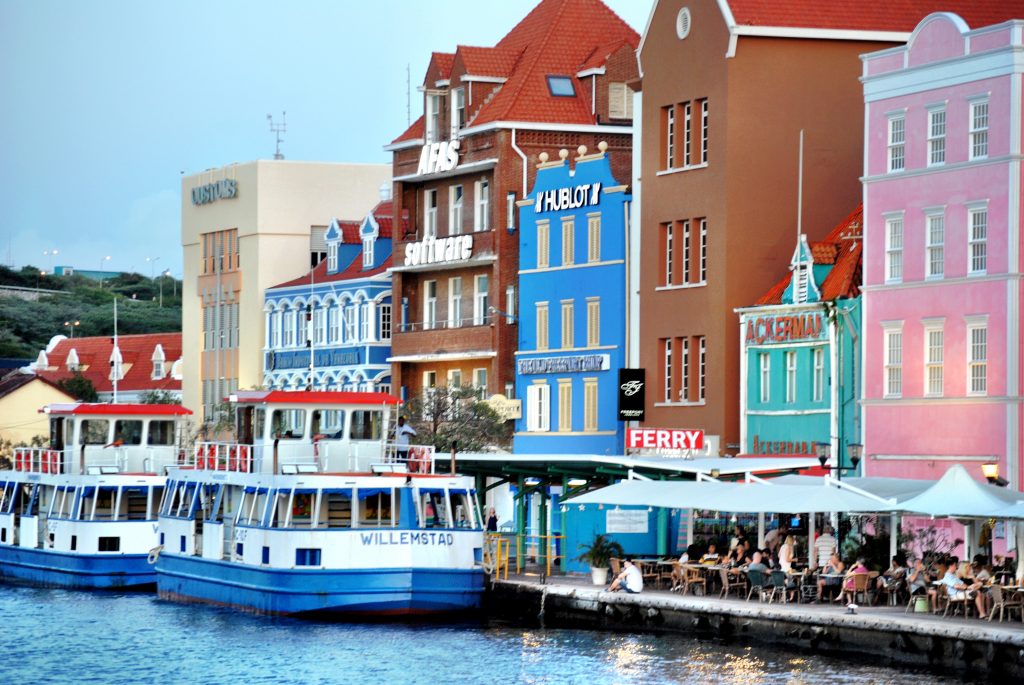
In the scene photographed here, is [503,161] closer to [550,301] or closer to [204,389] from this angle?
[550,301]

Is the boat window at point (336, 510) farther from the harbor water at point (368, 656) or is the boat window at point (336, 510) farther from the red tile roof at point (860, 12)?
the red tile roof at point (860, 12)

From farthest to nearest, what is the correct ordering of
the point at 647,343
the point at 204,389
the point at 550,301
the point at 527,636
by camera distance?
the point at 204,389
the point at 550,301
the point at 647,343
the point at 527,636

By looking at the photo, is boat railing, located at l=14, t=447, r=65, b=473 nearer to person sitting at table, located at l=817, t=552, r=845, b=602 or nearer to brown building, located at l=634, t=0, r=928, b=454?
brown building, located at l=634, t=0, r=928, b=454

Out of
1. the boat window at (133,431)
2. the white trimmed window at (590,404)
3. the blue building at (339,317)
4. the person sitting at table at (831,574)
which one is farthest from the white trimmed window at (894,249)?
the blue building at (339,317)

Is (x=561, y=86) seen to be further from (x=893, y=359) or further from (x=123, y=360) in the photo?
(x=123, y=360)

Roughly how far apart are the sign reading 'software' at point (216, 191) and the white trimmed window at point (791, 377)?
154ft

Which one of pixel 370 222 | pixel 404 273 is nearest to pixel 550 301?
pixel 404 273

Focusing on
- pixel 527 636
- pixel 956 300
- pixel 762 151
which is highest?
pixel 762 151

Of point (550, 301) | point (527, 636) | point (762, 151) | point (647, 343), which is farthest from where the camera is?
point (550, 301)

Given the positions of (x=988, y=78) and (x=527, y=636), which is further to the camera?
(x=988, y=78)

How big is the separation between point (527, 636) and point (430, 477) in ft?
15.7

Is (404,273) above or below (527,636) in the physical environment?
above

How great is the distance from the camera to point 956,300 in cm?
5650

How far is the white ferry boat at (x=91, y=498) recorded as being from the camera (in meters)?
65.8
